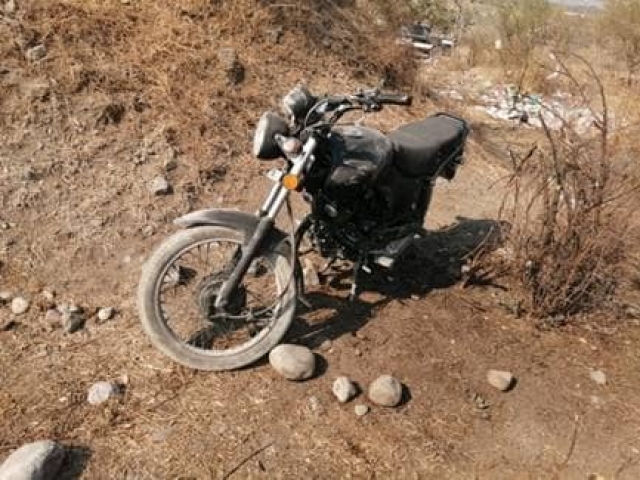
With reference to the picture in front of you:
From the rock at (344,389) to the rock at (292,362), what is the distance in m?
0.15

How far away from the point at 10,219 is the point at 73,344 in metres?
1.15

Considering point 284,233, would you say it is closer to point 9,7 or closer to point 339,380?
point 339,380

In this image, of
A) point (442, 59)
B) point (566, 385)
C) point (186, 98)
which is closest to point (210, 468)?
point (566, 385)

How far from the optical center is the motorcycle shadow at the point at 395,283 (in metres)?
3.59

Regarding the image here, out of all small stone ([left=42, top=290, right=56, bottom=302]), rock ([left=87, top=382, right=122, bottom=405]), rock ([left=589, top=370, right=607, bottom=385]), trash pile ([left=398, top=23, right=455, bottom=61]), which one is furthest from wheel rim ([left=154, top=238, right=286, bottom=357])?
trash pile ([left=398, top=23, right=455, bottom=61])

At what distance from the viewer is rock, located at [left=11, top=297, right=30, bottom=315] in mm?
3562

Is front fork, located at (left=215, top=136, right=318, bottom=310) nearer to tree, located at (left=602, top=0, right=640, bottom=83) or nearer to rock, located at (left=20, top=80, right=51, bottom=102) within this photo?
rock, located at (left=20, top=80, right=51, bottom=102)

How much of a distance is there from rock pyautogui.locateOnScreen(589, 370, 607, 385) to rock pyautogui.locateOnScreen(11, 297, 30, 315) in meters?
3.15

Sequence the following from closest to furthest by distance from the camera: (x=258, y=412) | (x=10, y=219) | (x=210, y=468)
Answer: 1. (x=210, y=468)
2. (x=258, y=412)
3. (x=10, y=219)

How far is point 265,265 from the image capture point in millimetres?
3232

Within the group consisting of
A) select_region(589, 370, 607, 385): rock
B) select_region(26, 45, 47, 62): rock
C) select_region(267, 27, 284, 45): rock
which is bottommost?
select_region(589, 370, 607, 385): rock

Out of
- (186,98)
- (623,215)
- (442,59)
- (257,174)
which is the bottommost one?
(442,59)

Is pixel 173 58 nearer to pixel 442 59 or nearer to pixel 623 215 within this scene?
pixel 623 215

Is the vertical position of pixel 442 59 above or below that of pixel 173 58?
below
